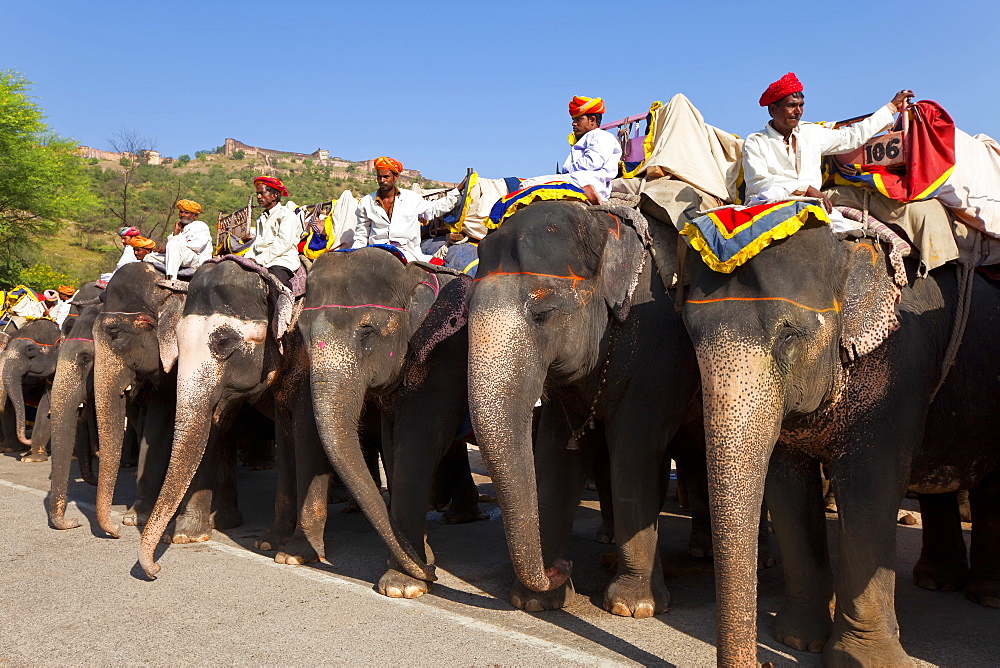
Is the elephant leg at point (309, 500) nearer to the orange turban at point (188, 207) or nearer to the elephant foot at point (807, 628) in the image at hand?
the orange turban at point (188, 207)

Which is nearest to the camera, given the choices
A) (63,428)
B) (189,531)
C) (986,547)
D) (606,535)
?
(986,547)

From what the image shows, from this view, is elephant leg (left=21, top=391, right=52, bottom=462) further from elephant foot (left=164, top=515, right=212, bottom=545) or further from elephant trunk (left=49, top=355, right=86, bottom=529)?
elephant foot (left=164, top=515, right=212, bottom=545)

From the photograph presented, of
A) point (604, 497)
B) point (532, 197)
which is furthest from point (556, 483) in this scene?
point (604, 497)

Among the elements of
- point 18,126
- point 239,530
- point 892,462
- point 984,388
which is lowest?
point 239,530

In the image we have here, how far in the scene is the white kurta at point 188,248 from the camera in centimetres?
855

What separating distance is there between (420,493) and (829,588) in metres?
2.78

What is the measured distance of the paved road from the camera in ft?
15.4

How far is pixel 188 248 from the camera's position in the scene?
28.4ft

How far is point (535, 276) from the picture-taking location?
4.95m

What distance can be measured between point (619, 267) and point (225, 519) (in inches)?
196

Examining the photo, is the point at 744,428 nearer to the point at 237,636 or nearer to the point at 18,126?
the point at 237,636

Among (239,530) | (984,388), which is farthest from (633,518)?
(239,530)

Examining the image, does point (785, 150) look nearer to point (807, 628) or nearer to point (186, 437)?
point (807, 628)

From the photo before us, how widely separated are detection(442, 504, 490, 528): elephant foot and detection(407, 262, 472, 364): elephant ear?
2.73 m
